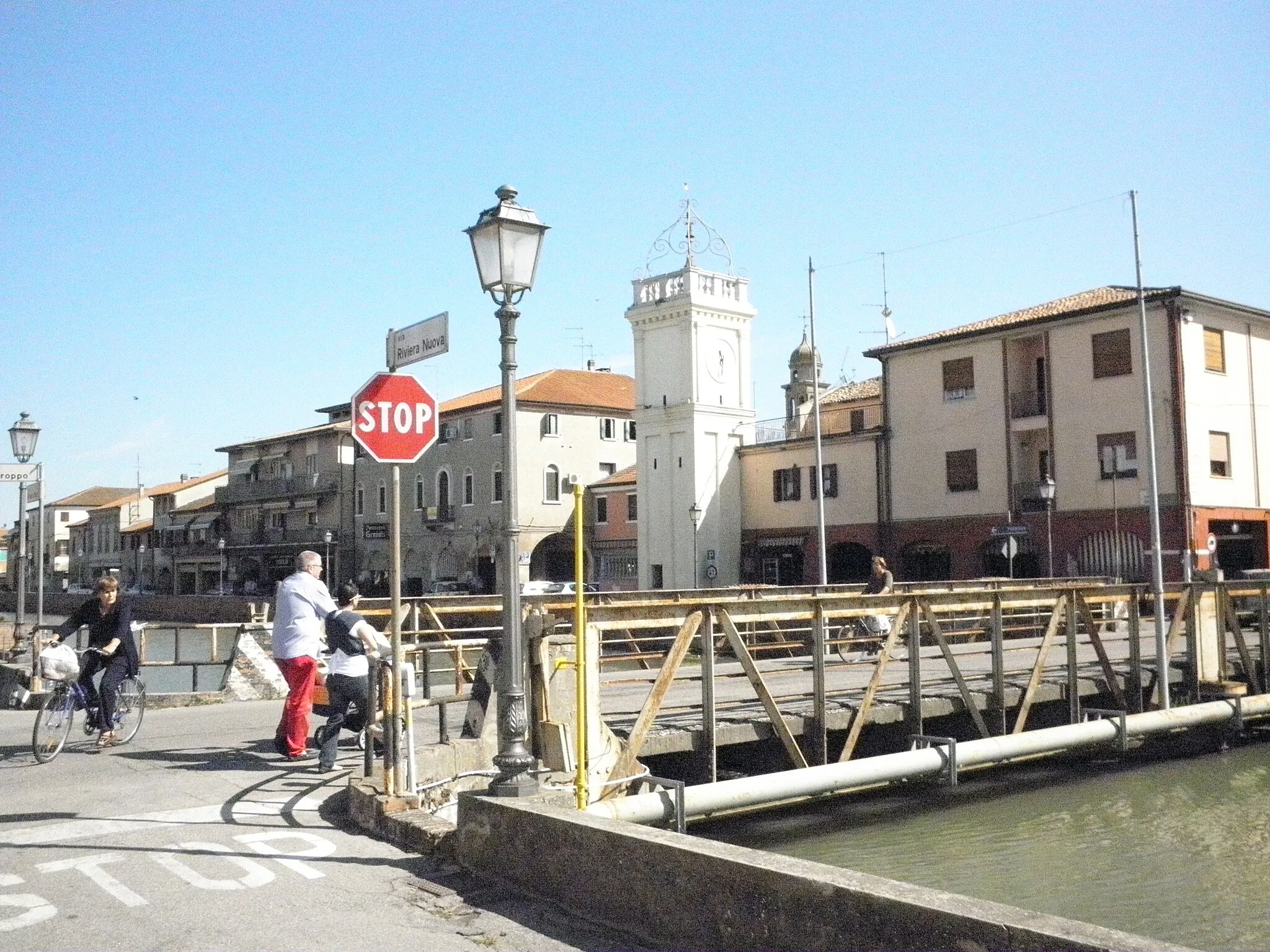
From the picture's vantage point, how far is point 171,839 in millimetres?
7582

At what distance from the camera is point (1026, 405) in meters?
43.4

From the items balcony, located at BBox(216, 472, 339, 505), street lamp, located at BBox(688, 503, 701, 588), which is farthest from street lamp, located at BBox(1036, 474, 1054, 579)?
balcony, located at BBox(216, 472, 339, 505)

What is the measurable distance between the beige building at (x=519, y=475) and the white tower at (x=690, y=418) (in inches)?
336

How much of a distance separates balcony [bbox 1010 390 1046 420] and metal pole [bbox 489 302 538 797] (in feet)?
125

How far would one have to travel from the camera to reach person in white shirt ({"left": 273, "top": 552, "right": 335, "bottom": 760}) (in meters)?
→ 10.4

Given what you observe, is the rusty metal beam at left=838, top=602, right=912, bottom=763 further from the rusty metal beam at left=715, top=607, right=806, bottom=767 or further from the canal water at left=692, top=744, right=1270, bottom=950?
the canal water at left=692, top=744, right=1270, bottom=950

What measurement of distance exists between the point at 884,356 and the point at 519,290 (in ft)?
138

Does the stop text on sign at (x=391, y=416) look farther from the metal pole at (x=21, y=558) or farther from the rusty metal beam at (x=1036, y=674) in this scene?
the metal pole at (x=21, y=558)

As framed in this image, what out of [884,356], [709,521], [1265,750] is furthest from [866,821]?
[709,521]

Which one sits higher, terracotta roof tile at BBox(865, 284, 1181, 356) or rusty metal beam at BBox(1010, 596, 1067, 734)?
terracotta roof tile at BBox(865, 284, 1181, 356)

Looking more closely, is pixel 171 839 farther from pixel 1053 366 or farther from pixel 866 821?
pixel 1053 366

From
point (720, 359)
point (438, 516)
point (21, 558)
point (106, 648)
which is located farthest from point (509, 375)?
point (438, 516)

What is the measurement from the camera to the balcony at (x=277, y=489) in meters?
78.1

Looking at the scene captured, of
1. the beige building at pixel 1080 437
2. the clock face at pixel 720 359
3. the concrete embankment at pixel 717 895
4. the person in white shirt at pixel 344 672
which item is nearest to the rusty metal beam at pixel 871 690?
the person in white shirt at pixel 344 672
